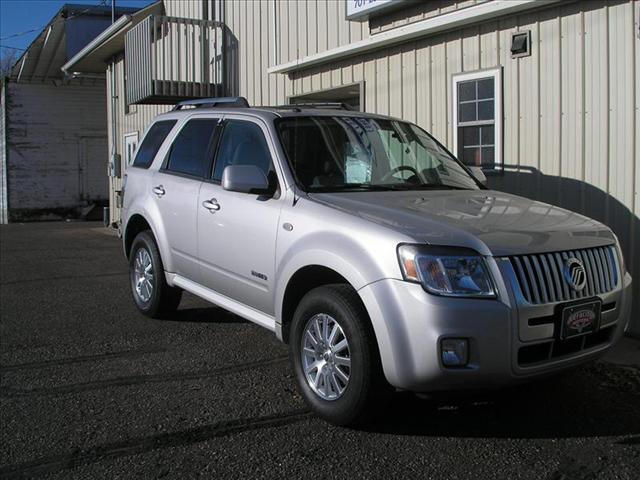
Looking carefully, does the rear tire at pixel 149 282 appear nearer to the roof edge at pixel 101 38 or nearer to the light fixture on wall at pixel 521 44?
the light fixture on wall at pixel 521 44

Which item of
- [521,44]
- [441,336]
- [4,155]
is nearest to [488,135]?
[521,44]

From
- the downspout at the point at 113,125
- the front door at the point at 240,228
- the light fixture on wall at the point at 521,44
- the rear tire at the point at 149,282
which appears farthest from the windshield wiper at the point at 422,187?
the downspout at the point at 113,125

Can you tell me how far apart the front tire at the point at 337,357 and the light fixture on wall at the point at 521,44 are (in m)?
3.99

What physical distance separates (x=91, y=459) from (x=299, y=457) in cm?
110

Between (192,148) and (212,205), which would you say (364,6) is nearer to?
(192,148)

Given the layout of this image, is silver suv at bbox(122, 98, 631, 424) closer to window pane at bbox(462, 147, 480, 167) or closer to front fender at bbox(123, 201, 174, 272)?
front fender at bbox(123, 201, 174, 272)

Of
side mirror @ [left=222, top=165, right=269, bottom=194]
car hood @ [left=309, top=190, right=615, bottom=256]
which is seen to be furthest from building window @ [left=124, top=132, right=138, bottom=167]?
car hood @ [left=309, top=190, right=615, bottom=256]

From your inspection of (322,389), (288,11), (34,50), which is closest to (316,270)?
(322,389)

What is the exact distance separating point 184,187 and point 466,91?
3479 millimetres

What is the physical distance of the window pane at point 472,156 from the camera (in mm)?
7609

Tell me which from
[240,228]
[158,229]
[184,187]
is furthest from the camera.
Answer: [158,229]

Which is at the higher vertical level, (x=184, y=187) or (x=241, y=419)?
(x=184, y=187)

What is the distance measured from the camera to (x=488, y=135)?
7.46 metres

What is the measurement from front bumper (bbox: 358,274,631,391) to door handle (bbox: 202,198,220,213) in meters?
1.97
